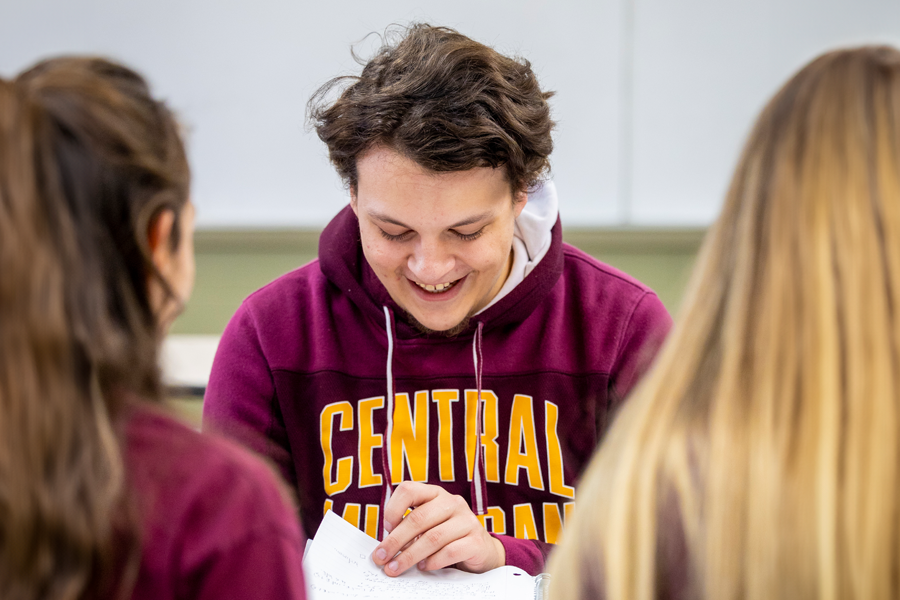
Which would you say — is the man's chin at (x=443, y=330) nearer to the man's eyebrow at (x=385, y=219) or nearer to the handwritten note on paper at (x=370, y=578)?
the man's eyebrow at (x=385, y=219)

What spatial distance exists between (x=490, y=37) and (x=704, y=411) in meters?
1.91

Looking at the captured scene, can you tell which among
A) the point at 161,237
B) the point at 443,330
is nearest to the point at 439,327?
the point at 443,330

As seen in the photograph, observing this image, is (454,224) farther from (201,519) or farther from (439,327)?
(201,519)

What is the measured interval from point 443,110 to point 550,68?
1.30 meters

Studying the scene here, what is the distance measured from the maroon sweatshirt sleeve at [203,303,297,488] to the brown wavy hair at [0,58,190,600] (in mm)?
676

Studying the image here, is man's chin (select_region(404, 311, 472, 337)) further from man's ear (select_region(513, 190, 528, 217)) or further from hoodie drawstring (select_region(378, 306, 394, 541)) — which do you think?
man's ear (select_region(513, 190, 528, 217))

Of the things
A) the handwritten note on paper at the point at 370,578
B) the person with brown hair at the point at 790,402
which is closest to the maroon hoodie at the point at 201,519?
the person with brown hair at the point at 790,402

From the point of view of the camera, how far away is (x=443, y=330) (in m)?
1.29

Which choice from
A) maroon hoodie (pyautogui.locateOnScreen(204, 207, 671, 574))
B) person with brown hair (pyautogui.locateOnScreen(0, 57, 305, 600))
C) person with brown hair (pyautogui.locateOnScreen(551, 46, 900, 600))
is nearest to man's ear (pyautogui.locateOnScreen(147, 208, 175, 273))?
person with brown hair (pyautogui.locateOnScreen(0, 57, 305, 600))

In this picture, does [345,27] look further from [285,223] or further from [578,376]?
[578,376]

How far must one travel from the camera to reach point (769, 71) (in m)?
2.30

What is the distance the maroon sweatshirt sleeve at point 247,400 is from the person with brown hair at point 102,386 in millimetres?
635

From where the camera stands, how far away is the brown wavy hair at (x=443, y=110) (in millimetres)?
1150

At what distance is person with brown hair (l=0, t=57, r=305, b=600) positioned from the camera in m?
0.55
